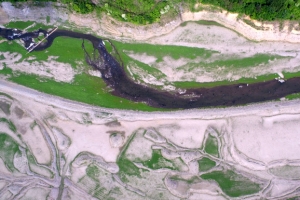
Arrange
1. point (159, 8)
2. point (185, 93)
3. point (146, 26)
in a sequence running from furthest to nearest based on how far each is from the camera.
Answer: point (185, 93)
point (146, 26)
point (159, 8)

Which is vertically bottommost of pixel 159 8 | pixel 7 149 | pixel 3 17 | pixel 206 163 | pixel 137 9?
pixel 7 149

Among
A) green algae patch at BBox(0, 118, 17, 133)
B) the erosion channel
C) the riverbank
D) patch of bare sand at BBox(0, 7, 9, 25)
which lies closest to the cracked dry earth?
green algae patch at BBox(0, 118, 17, 133)

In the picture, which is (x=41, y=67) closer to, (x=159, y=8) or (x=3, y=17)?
(x=3, y=17)

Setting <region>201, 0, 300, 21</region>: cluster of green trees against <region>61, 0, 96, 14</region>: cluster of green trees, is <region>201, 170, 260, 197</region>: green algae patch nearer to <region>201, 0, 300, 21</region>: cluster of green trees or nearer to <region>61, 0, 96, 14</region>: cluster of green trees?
<region>201, 0, 300, 21</region>: cluster of green trees

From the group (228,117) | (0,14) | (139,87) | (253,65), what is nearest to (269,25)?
(253,65)

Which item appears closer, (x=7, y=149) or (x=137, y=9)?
(x=137, y=9)

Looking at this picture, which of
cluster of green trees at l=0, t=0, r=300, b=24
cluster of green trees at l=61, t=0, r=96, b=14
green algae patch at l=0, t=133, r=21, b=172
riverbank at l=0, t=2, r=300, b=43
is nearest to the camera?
cluster of green trees at l=0, t=0, r=300, b=24

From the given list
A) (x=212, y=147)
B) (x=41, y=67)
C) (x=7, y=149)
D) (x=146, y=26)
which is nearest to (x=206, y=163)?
(x=212, y=147)
